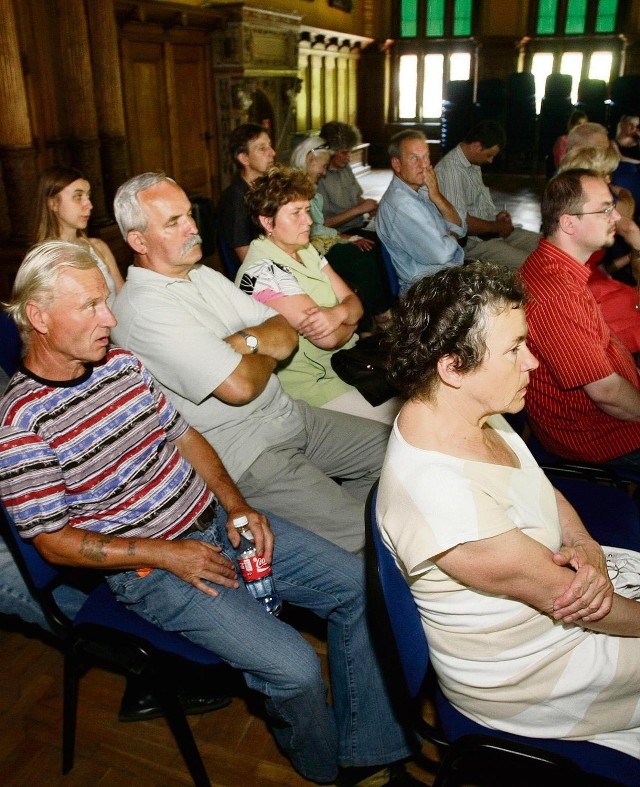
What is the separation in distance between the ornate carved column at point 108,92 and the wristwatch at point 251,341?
3.78 m

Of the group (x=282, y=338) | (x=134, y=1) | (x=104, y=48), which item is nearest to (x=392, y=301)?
(x=282, y=338)

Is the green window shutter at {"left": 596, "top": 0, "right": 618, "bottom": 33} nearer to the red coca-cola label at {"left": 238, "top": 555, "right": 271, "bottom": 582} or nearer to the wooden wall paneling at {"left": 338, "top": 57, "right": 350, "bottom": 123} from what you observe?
the wooden wall paneling at {"left": 338, "top": 57, "right": 350, "bottom": 123}

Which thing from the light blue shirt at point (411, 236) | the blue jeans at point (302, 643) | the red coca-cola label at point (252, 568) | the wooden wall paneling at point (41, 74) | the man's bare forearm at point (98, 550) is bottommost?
the blue jeans at point (302, 643)

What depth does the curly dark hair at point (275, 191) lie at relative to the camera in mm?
2604

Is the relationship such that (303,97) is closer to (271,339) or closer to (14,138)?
(14,138)

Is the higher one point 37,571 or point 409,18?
point 409,18

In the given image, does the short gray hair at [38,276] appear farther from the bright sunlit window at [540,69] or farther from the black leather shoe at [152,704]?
the bright sunlit window at [540,69]

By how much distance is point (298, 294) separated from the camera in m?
2.52

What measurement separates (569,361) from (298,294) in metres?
1.00

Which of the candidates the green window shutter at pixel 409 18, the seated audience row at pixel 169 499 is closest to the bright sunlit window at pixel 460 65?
the green window shutter at pixel 409 18

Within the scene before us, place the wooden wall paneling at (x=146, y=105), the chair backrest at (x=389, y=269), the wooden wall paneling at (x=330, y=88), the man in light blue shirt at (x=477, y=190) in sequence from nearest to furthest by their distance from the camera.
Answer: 1. the chair backrest at (x=389, y=269)
2. the man in light blue shirt at (x=477, y=190)
3. the wooden wall paneling at (x=146, y=105)
4. the wooden wall paneling at (x=330, y=88)

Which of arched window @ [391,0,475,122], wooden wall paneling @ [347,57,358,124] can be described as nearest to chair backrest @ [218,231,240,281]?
wooden wall paneling @ [347,57,358,124]

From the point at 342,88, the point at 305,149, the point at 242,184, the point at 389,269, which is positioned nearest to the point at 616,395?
the point at 389,269

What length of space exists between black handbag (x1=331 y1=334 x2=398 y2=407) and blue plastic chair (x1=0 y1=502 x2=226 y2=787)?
1242 mm
